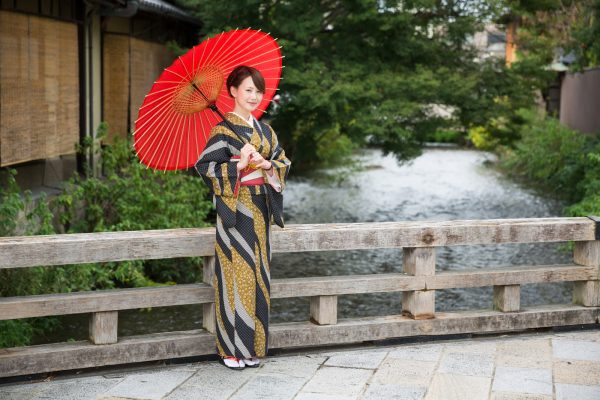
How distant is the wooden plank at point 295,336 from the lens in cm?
491

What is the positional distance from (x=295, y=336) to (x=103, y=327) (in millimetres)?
1188

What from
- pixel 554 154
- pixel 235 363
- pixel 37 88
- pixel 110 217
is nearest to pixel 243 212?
pixel 235 363

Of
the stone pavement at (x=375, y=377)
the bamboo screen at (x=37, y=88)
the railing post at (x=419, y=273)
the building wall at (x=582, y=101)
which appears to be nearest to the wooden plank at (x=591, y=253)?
the stone pavement at (x=375, y=377)

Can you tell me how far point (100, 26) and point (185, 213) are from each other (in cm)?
385

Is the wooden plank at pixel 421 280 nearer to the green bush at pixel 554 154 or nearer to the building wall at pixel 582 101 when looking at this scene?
the green bush at pixel 554 154

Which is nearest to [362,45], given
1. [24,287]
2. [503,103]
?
[503,103]

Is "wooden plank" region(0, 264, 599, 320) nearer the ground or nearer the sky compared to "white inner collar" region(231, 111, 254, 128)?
nearer the ground

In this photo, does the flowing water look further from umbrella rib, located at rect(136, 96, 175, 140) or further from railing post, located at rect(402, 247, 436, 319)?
umbrella rib, located at rect(136, 96, 175, 140)

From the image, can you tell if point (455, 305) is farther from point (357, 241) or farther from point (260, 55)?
point (260, 55)

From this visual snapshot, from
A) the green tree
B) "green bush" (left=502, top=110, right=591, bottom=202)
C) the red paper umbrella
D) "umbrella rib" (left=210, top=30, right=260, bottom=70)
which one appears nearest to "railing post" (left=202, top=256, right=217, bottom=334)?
the red paper umbrella

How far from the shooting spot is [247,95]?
505cm

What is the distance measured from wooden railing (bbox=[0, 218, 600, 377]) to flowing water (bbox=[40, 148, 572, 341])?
10.3 ft

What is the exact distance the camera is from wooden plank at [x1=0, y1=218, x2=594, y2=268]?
15.9ft

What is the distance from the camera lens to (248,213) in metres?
5.03
